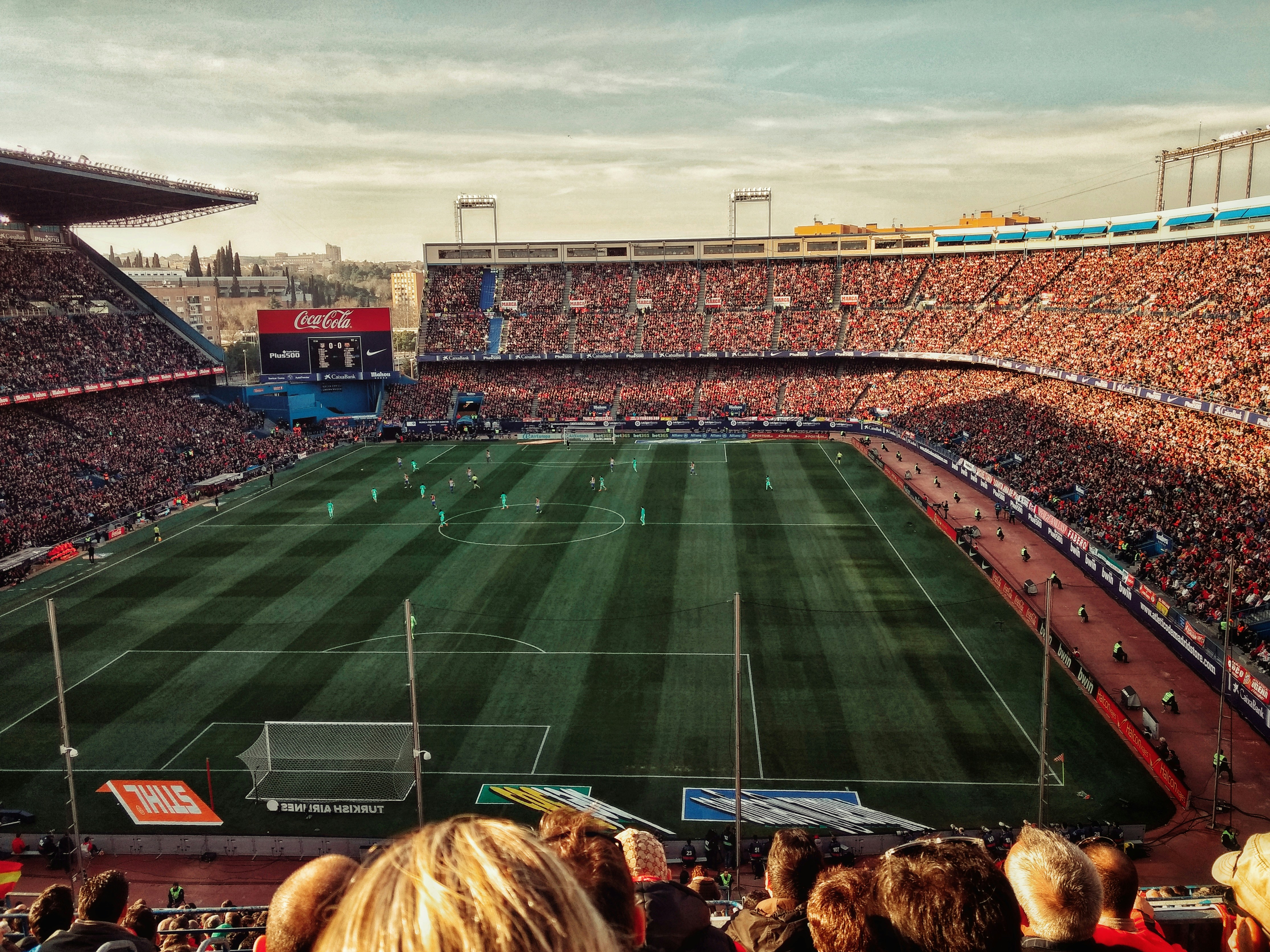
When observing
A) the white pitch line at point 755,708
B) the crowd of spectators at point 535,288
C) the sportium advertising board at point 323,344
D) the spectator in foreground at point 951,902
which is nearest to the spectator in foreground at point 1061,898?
the spectator in foreground at point 951,902

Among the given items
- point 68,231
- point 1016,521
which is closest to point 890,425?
point 1016,521

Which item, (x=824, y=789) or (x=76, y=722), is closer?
(x=824, y=789)

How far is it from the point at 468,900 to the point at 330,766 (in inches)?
945

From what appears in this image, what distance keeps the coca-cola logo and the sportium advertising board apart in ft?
0.12

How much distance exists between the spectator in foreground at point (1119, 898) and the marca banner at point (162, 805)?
73.2 feet

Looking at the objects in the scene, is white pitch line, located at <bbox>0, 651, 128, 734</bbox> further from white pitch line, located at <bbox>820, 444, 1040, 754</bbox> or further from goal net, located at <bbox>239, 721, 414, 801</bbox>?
white pitch line, located at <bbox>820, 444, 1040, 754</bbox>

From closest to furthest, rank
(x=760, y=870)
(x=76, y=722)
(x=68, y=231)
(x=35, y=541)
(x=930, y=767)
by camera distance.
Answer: (x=760, y=870) → (x=930, y=767) → (x=76, y=722) → (x=35, y=541) → (x=68, y=231)

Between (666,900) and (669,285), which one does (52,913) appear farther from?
(669,285)

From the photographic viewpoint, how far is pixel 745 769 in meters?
24.1

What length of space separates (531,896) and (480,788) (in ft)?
74.9

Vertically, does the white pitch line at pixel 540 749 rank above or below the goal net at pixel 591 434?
below

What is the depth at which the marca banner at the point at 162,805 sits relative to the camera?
22.0 metres

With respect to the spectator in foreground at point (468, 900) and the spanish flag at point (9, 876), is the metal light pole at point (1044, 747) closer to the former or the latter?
the spectator in foreground at point (468, 900)

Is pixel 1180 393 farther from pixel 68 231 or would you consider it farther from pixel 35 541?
pixel 68 231
